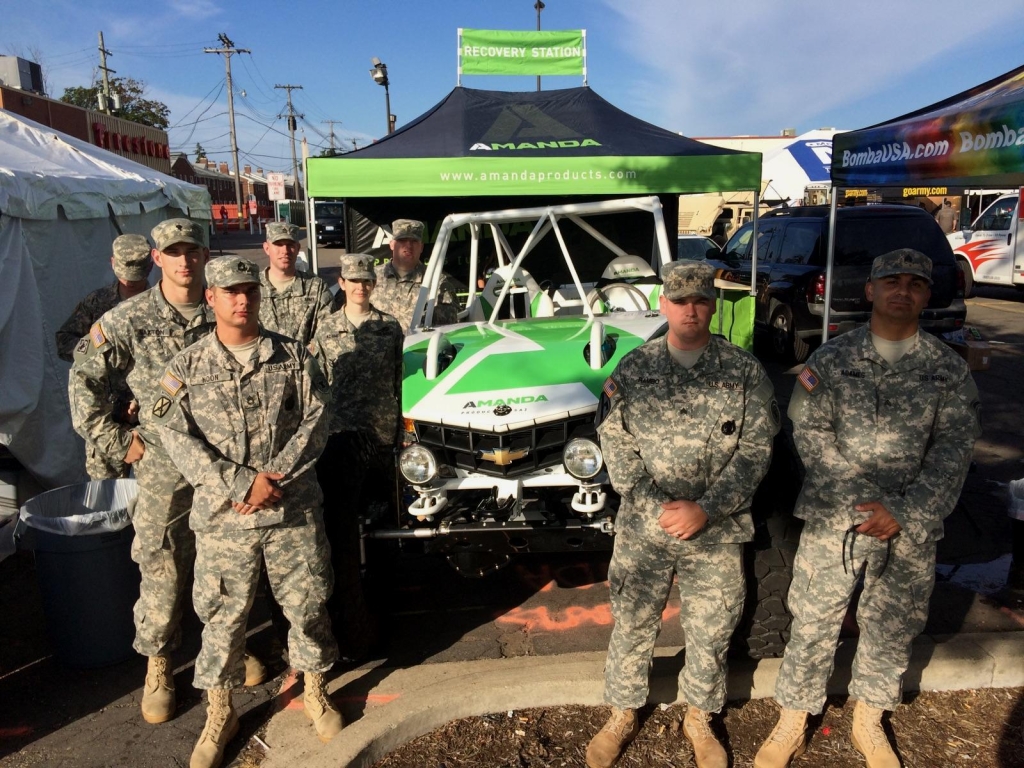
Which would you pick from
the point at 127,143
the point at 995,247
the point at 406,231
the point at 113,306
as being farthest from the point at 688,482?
the point at 127,143

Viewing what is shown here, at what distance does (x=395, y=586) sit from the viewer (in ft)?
15.5

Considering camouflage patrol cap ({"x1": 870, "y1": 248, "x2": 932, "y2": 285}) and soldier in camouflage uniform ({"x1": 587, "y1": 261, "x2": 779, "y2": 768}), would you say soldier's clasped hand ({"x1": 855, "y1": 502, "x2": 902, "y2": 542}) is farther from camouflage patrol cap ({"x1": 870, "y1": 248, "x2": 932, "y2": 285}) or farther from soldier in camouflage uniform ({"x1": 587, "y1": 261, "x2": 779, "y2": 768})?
camouflage patrol cap ({"x1": 870, "y1": 248, "x2": 932, "y2": 285})

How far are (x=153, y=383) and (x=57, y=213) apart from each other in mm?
4599

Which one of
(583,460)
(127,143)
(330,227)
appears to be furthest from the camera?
(330,227)

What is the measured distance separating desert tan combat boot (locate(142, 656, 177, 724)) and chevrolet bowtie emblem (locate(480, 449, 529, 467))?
1.68 m

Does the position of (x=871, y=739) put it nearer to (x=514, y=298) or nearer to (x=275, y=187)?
(x=514, y=298)

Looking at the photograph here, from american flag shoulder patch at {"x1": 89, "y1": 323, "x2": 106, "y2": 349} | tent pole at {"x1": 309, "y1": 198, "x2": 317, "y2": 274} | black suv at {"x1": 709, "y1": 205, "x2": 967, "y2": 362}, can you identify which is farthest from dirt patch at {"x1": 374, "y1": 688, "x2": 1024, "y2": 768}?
black suv at {"x1": 709, "y1": 205, "x2": 967, "y2": 362}

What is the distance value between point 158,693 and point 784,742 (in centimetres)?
261

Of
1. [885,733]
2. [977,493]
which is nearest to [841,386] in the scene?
[885,733]

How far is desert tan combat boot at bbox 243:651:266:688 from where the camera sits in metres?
3.77

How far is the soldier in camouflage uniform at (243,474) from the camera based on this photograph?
305cm

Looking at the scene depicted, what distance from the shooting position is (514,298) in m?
5.72

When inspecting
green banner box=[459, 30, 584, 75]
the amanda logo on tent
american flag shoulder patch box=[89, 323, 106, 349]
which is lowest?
american flag shoulder patch box=[89, 323, 106, 349]

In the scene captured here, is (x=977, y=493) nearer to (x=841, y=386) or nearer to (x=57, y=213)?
(x=841, y=386)
